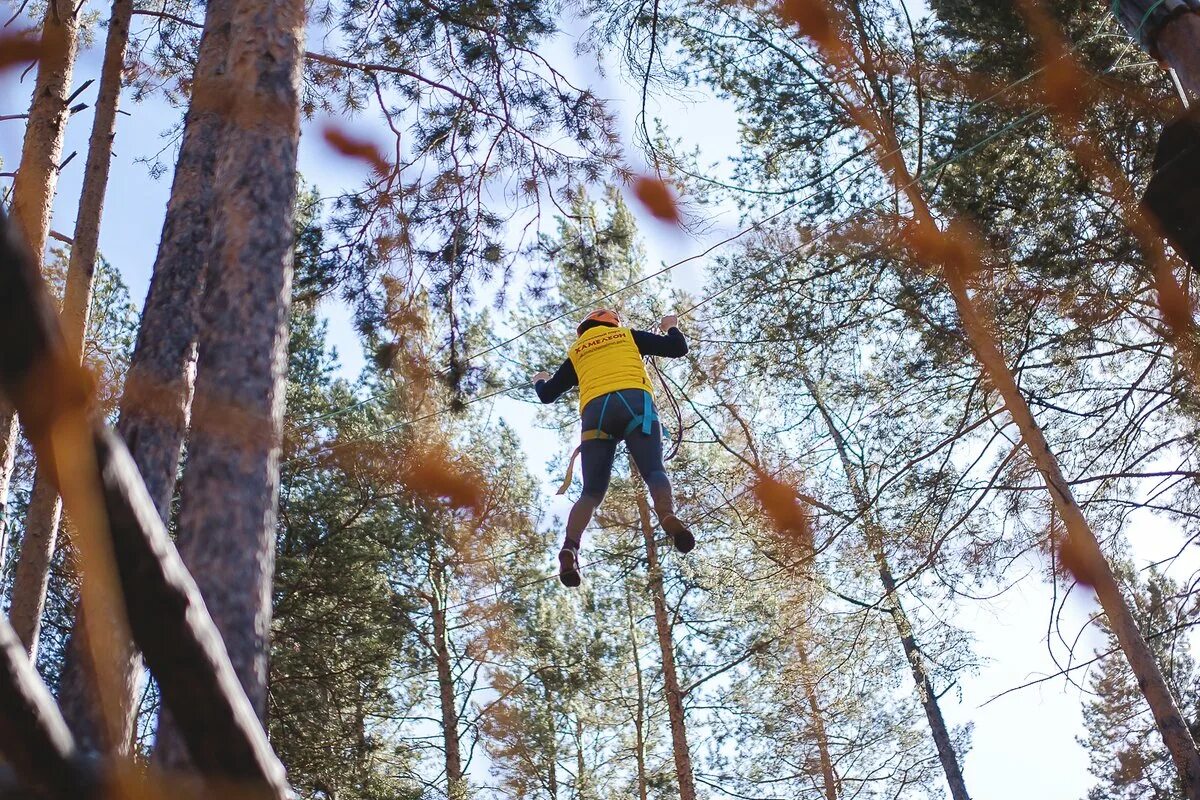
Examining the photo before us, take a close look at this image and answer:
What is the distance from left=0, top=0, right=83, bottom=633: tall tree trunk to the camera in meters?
5.12

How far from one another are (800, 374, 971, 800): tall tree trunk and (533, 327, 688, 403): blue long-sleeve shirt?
2.87 metres

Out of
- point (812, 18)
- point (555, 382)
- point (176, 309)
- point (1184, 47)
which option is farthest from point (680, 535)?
point (812, 18)

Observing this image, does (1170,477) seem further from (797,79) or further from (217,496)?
(217,496)

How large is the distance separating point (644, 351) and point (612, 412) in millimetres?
526

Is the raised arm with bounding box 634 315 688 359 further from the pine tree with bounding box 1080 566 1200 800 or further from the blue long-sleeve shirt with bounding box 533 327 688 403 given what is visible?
the pine tree with bounding box 1080 566 1200 800

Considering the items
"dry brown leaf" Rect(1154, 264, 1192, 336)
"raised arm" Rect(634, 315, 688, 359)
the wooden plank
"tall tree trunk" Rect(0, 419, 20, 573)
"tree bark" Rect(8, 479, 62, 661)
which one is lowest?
the wooden plank

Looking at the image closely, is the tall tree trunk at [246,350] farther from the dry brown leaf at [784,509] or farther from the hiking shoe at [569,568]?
the dry brown leaf at [784,509]

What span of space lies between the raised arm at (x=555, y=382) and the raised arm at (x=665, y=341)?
1.32 ft

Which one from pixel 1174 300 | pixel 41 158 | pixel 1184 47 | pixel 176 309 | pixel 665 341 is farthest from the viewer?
pixel 1174 300

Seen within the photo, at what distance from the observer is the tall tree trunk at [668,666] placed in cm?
1195

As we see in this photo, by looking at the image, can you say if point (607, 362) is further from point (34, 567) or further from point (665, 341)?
point (34, 567)

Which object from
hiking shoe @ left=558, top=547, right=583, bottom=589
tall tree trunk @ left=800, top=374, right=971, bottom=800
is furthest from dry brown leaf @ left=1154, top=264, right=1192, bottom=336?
hiking shoe @ left=558, top=547, right=583, bottom=589

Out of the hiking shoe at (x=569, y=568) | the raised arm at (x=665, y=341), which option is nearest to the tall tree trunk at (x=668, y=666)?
the raised arm at (x=665, y=341)

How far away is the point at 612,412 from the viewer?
5.16 meters
